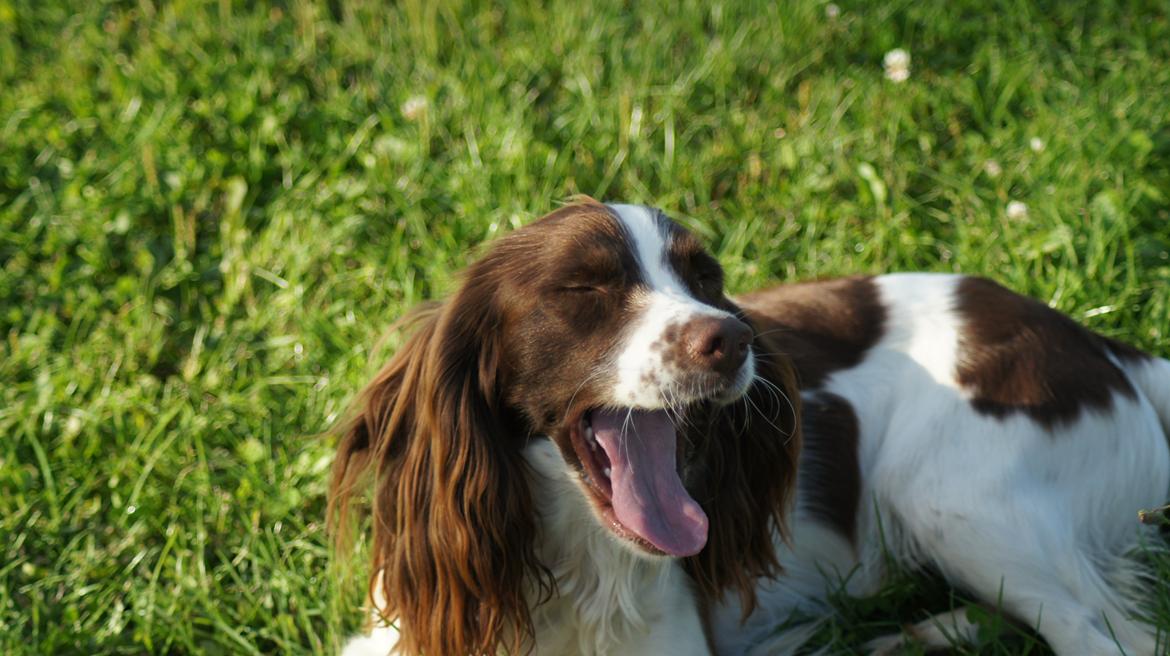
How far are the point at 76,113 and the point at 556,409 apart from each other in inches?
126

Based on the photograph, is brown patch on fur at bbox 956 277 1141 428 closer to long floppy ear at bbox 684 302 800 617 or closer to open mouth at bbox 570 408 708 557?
long floppy ear at bbox 684 302 800 617

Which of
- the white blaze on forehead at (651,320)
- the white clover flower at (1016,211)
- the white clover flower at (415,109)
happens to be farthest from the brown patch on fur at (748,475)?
the white clover flower at (415,109)

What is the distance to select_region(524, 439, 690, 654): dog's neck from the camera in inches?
104

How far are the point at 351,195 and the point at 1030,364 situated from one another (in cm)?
239

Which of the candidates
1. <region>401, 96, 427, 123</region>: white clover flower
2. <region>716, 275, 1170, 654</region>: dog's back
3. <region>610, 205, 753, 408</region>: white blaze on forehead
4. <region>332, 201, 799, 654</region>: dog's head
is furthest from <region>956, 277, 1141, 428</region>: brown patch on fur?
<region>401, 96, 427, 123</region>: white clover flower

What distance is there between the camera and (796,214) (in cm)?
445

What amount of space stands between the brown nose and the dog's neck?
0.43 metres

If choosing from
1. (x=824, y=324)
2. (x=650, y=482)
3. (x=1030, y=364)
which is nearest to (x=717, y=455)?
(x=650, y=482)

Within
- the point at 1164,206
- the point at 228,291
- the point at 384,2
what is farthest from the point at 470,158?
the point at 1164,206

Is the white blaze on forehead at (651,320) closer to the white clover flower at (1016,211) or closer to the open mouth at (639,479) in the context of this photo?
the open mouth at (639,479)

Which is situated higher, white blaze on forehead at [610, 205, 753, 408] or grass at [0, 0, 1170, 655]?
white blaze on forehead at [610, 205, 753, 408]

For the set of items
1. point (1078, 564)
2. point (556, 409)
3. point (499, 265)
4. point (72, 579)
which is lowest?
point (72, 579)

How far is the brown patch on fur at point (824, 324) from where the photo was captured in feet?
10.5

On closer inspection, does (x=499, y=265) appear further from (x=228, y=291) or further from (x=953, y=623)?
(x=228, y=291)
